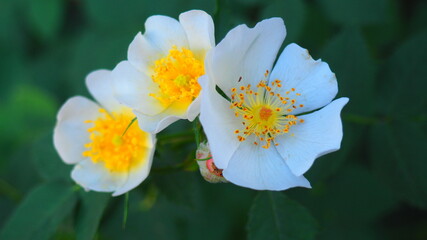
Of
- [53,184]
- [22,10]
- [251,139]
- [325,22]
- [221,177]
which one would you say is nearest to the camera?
[221,177]

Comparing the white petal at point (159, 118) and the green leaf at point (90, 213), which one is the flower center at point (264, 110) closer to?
the white petal at point (159, 118)

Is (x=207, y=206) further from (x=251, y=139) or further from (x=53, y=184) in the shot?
(x=251, y=139)

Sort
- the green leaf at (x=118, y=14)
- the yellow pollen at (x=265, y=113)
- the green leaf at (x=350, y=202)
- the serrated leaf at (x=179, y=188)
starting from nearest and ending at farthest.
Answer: the yellow pollen at (x=265, y=113)
the serrated leaf at (x=179, y=188)
the green leaf at (x=350, y=202)
the green leaf at (x=118, y=14)

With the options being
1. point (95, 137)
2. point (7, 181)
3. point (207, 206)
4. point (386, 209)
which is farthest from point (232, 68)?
point (7, 181)

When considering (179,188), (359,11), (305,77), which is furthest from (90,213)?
(359,11)

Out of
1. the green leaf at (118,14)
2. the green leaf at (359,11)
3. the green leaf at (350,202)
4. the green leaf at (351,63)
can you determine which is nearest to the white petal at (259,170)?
the green leaf at (351,63)

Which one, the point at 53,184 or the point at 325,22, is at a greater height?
the point at 325,22

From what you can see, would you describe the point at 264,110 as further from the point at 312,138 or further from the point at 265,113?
the point at 312,138
